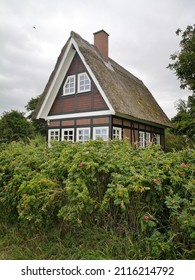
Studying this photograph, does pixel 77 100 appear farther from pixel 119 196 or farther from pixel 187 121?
pixel 119 196

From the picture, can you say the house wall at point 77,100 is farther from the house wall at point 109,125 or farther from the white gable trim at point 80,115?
the house wall at point 109,125

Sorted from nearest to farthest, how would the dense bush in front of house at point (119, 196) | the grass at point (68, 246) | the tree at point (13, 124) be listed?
the dense bush in front of house at point (119, 196) < the grass at point (68, 246) < the tree at point (13, 124)

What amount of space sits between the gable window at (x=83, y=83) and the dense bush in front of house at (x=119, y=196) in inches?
347

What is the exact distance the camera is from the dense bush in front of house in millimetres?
1962

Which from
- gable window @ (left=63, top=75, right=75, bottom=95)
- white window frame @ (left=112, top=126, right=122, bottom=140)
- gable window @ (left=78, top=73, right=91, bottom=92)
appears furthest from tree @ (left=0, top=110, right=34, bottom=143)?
white window frame @ (left=112, top=126, right=122, bottom=140)

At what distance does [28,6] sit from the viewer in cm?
627

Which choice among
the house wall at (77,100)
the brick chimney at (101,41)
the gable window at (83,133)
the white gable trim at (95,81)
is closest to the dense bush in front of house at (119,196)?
the white gable trim at (95,81)

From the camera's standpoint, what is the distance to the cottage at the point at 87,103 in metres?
10.2

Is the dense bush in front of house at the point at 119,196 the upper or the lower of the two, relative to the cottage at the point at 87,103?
lower

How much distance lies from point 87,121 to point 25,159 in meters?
8.18

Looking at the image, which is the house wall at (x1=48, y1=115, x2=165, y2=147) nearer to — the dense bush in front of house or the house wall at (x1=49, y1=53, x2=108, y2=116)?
the house wall at (x1=49, y1=53, x2=108, y2=116)

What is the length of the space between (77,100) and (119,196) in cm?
999

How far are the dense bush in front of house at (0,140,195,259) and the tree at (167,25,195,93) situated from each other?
41.6 feet

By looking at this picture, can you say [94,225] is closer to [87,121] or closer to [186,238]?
[186,238]
